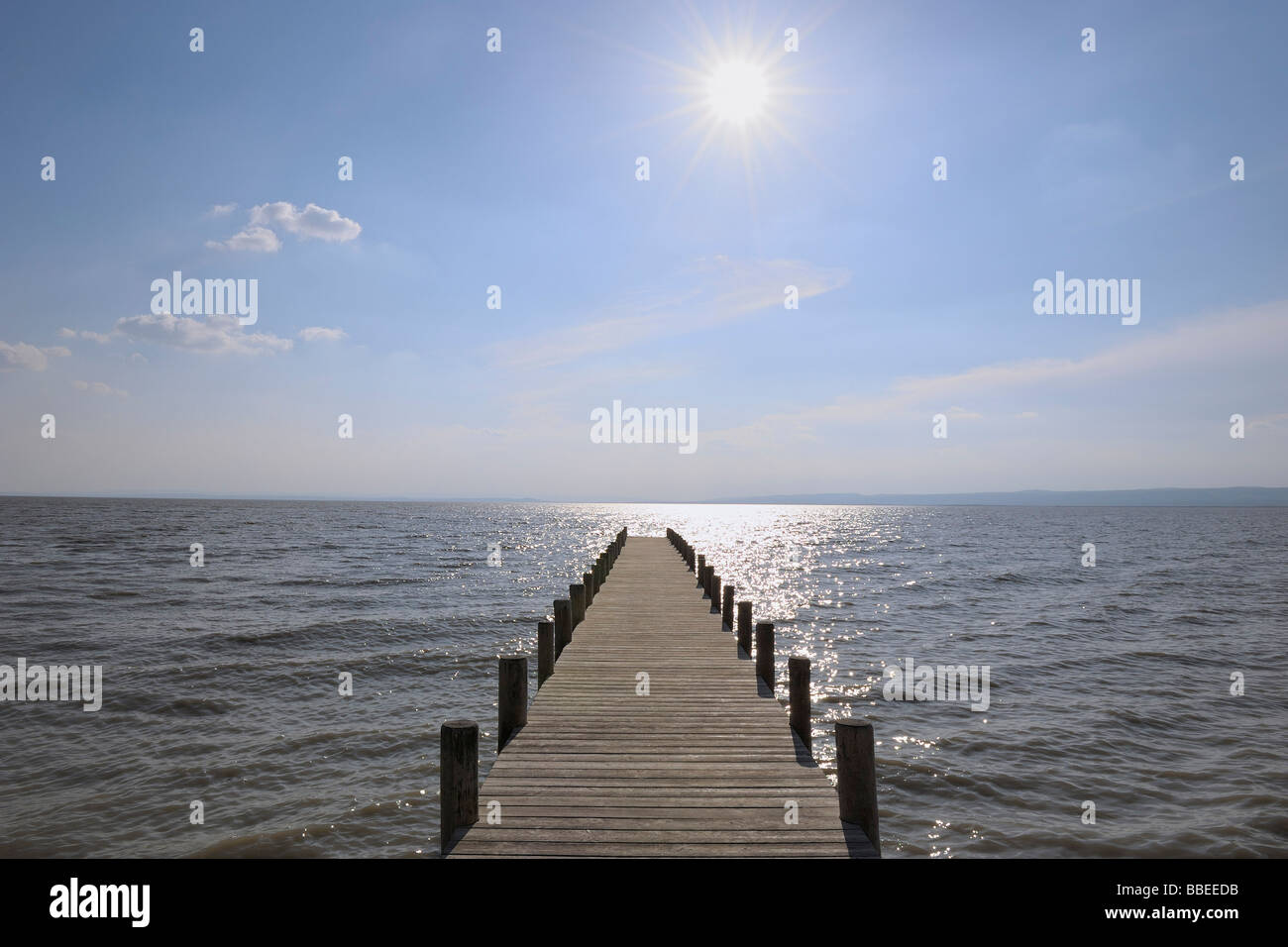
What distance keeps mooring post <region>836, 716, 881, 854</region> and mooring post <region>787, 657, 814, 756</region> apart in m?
2.10

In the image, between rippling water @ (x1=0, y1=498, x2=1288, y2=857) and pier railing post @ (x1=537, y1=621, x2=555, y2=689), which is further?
pier railing post @ (x1=537, y1=621, x2=555, y2=689)

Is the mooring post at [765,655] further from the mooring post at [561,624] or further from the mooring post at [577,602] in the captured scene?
the mooring post at [577,602]

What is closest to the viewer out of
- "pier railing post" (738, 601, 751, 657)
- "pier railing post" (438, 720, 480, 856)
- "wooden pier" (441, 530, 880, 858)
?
"wooden pier" (441, 530, 880, 858)

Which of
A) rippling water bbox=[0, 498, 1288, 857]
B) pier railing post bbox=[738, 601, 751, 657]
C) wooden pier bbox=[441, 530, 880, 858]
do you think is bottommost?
rippling water bbox=[0, 498, 1288, 857]

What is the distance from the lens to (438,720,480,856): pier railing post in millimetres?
5496

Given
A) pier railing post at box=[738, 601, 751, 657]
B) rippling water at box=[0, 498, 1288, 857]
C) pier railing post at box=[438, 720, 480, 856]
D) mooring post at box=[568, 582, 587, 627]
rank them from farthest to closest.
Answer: mooring post at box=[568, 582, 587, 627], pier railing post at box=[738, 601, 751, 657], rippling water at box=[0, 498, 1288, 857], pier railing post at box=[438, 720, 480, 856]

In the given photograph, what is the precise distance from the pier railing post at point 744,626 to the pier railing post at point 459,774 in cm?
728

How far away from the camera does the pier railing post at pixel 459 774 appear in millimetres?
5496

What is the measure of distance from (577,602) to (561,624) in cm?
226

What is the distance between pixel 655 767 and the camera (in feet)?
22.2

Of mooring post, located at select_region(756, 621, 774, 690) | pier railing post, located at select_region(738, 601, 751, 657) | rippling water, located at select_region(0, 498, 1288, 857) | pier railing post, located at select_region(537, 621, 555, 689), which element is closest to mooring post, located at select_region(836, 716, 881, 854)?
rippling water, located at select_region(0, 498, 1288, 857)

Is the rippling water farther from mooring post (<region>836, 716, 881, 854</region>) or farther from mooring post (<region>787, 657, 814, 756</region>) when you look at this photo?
mooring post (<region>836, 716, 881, 854</region>)

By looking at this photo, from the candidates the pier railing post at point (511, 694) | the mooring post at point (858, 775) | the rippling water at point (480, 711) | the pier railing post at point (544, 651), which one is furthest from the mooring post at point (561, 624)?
the mooring post at point (858, 775)
